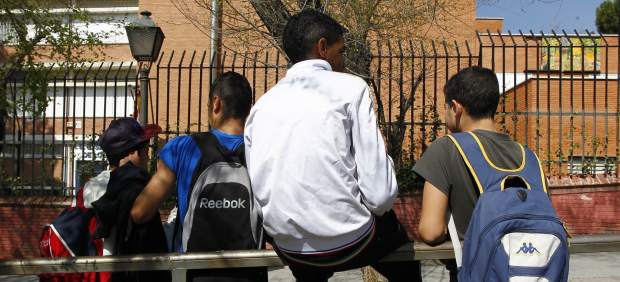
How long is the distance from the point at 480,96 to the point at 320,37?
2.20 ft

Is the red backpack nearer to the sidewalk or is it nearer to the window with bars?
the sidewalk

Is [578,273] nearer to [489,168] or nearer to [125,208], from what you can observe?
[489,168]

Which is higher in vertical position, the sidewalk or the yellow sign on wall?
the yellow sign on wall

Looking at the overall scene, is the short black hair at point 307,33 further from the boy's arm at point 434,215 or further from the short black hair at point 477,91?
the boy's arm at point 434,215

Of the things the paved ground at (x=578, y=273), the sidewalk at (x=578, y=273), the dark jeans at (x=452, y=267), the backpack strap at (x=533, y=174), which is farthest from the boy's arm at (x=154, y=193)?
the sidewalk at (x=578, y=273)

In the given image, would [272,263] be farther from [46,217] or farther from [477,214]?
[46,217]

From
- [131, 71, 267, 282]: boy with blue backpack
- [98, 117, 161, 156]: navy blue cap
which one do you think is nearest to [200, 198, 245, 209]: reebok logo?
[131, 71, 267, 282]: boy with blue backpack

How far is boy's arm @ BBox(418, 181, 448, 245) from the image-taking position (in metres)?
2.43

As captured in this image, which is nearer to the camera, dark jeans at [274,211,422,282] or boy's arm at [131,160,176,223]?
dark jeans at [274,211,422,282]

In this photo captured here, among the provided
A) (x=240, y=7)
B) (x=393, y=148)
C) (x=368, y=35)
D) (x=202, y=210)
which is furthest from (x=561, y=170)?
(x=202, y=210)

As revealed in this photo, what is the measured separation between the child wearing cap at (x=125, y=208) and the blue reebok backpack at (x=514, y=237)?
1.49m

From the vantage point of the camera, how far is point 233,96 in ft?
9.46

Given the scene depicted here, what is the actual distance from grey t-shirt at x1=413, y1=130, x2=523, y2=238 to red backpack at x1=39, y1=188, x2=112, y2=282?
5.28 feet

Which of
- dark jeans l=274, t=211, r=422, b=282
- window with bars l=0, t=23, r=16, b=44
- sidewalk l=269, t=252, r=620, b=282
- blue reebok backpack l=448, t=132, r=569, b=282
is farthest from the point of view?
window with bars l=0, t=23, r=16, b=44
